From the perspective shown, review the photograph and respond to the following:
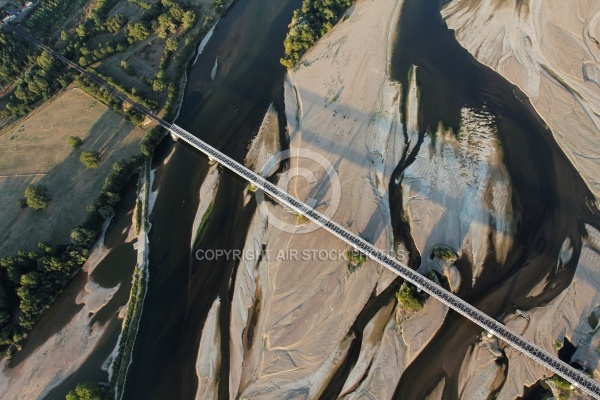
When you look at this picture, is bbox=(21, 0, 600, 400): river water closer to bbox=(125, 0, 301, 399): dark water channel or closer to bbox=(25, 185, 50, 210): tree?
bbox=(125, 0, 301, 399): dark water channel

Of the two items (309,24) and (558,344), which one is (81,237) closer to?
(309,24)

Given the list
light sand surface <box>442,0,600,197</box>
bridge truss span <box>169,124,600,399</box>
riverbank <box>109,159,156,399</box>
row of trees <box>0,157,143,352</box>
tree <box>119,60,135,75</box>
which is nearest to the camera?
bridge truss span <box>169,124,600,399</box>

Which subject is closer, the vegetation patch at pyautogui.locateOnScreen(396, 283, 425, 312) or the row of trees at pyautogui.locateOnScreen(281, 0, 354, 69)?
the vegetation patch at pyautogui.locateOnScreen(396, 283, 425, 312)

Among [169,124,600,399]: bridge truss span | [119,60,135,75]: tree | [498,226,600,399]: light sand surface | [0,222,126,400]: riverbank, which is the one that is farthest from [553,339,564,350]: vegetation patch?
[119,60,135,75]: tree

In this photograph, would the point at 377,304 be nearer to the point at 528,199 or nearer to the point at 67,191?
the point at 528,199

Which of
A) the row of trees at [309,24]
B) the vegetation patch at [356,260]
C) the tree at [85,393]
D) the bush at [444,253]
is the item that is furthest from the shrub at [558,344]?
the row of trees at [309,24]

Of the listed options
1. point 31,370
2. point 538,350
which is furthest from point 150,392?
point 538,350

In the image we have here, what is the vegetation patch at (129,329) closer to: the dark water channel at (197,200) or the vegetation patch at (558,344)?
the dark water channel at (197,200)

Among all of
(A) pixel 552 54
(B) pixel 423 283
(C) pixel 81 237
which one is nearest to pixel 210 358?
(C) pixel 81 237
